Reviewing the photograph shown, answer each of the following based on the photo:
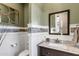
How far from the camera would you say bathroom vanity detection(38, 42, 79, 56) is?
4.49 ft

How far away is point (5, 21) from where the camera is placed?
4.83 ft

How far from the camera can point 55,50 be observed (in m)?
1.43

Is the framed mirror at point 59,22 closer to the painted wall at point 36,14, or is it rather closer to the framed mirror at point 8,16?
the painted wall at point 36,14

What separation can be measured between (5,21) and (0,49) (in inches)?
12.9

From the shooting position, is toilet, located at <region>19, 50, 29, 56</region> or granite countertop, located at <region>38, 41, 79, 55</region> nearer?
granite countertop, located at <region>38, 41, 79, 55</region>

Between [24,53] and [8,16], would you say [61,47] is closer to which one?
[24,53]

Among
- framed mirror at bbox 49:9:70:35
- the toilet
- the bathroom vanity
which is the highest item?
framed mirror at bbox 49:9:70:35

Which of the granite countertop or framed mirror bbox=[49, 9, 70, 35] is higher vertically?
Answer: framed mirror bbox=[49, 9, 70, 35]

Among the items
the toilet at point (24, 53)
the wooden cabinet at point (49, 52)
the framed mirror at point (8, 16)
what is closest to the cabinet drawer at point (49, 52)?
the wooden cabinet at point (49, 52)

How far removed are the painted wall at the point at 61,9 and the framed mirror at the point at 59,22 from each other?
4cm

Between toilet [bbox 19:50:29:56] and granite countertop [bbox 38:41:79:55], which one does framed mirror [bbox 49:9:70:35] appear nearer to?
granite countertop [bbox 38:41:79:55]

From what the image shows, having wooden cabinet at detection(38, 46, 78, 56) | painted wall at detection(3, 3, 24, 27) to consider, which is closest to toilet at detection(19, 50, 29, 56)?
wooden cabinet at detection(38, 46, 78, 56)

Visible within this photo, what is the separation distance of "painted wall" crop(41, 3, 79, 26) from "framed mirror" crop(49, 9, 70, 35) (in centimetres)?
→ 4

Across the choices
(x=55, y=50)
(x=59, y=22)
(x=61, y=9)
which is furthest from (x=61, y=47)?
(x=61, y=9)
